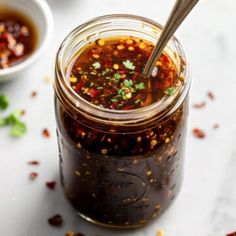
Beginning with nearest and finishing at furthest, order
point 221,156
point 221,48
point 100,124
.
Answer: point 100,124 < point 221,156 < point 221,48

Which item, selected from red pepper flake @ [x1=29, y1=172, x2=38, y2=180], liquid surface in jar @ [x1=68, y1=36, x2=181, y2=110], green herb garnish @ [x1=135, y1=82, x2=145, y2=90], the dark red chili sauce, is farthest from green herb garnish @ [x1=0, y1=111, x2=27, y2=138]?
green herb garnish @ [x1=135, y1=82, x2=145, y2=90]

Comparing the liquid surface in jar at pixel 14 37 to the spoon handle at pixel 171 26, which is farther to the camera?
the liquid surface in jar at pixel 14 37

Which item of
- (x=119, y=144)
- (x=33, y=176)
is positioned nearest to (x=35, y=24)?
(x=33, y=176)

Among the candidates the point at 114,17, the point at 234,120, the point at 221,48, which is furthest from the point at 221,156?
the point at 114,17

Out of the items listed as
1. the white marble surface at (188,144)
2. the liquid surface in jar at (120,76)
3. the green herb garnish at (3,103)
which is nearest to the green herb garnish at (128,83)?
the liquid surface in jar at (120,76)

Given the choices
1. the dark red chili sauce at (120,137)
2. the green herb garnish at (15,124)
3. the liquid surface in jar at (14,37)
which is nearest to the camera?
the dark red chili sauce at (120,137)

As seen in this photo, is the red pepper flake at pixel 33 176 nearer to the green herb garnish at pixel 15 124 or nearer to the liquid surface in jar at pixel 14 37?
the green herb garnish at pixel 15 124

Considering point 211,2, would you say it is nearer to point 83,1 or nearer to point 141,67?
point 83,1
